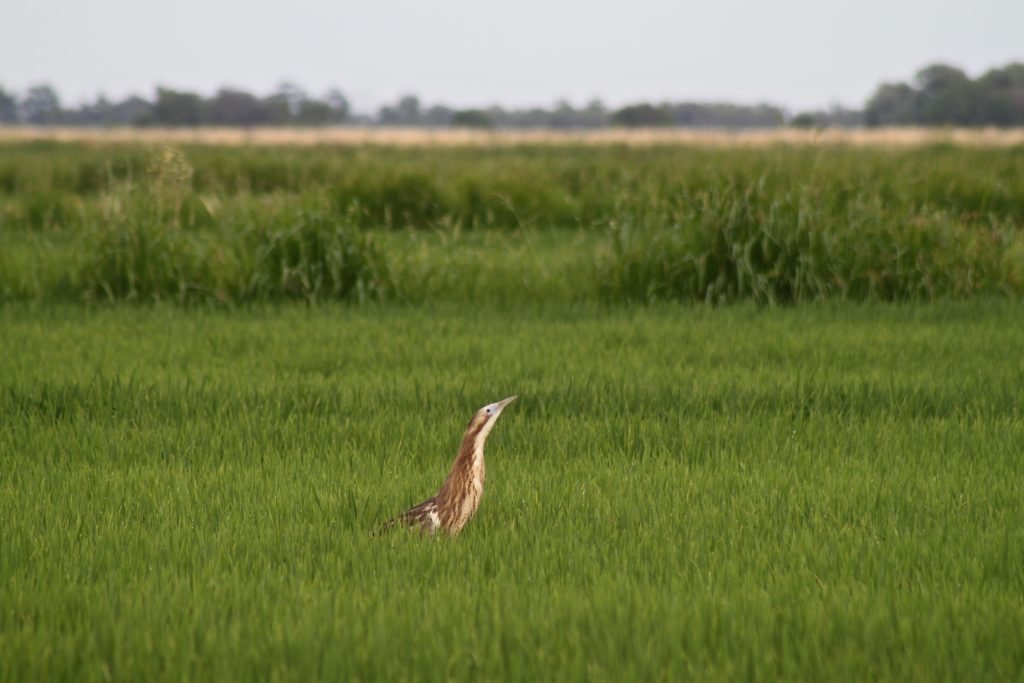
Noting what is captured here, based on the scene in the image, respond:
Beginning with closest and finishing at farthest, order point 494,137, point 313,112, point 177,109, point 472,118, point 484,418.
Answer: point 484,418, point 494,137, point 177,109, point 472,118, point 313,112

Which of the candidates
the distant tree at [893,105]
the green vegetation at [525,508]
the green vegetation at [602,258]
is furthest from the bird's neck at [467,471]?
the distant tree at [893,105]

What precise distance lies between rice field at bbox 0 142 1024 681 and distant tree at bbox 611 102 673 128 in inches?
3357

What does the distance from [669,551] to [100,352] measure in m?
5.11

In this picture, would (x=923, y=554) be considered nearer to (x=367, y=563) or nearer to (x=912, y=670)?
(x=912, y=670)

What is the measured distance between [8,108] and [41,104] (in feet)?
14.4

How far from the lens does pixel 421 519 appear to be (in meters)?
4.14

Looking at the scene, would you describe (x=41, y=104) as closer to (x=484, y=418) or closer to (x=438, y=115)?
(x=438, y=115)

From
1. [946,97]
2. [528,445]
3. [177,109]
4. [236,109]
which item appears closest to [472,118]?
[236,109]

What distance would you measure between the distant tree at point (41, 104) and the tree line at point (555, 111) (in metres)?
0.11

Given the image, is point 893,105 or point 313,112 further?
point 313,112

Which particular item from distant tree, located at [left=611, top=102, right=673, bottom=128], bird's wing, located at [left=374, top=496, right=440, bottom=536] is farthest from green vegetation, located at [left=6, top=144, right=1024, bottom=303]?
distant tree, located at [left=611, top=102, right=673, bottom=128]

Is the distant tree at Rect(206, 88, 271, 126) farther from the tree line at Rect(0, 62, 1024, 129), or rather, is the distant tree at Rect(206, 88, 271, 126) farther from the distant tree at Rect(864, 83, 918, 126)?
the distant tree at Rect(864, 83, 918, 126)

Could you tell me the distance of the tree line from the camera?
271ft

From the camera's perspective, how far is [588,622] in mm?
3383
